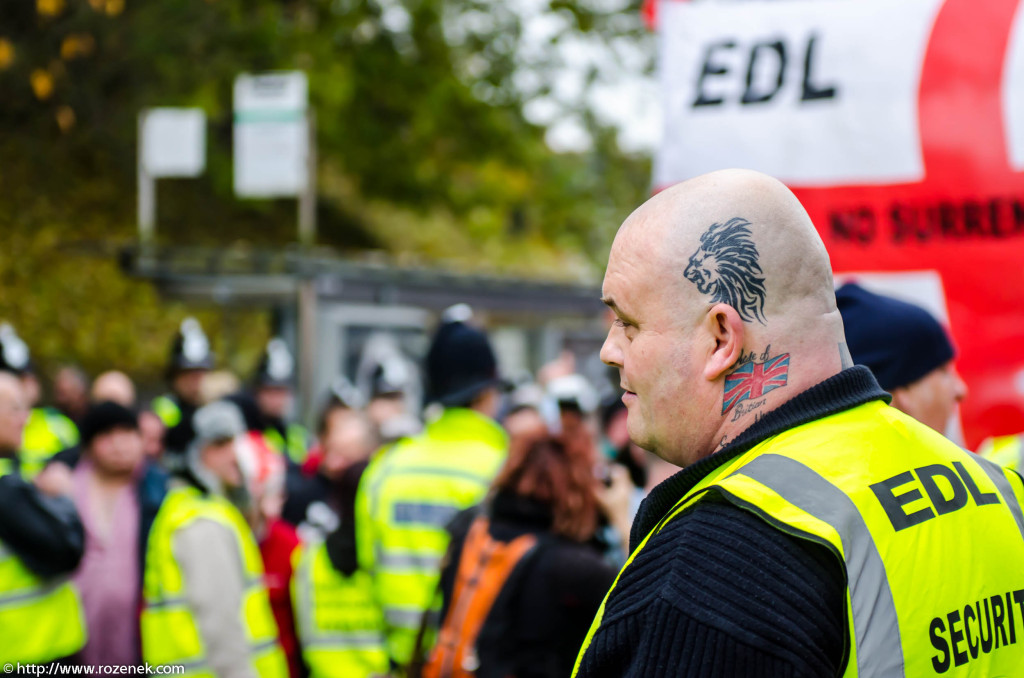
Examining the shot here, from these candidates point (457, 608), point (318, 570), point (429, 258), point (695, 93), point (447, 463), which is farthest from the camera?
point (429, 258)

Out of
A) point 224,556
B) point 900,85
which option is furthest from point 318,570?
point 900,85

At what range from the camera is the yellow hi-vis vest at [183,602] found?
4168 mm

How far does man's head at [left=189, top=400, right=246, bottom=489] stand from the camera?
14.9 ft

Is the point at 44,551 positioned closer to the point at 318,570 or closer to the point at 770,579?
the point at 318,570

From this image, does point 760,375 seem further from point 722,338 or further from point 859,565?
point 859,565

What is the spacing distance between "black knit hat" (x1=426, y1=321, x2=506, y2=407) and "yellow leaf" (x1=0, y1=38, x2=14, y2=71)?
11195 mm

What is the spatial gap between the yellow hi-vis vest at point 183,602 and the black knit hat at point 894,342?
2.73 metres

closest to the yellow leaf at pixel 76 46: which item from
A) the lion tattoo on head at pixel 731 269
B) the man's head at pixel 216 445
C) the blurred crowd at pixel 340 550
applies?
the blurred crowd at pixel 340 550

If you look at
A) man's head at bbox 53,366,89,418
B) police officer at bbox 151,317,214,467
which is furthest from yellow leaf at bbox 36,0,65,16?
police officer at bbox 151,317,214,467

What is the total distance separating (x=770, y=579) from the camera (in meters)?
1.21

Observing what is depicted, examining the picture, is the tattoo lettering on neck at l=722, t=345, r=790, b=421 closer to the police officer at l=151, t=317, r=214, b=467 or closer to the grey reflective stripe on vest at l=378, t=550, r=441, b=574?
the grey reflective stripe on vest at l=378, t=550, r=441, b=574

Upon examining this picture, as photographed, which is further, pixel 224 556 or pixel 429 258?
pixel 429 258

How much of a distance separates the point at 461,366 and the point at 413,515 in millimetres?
827

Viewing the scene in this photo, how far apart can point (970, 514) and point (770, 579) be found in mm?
386
